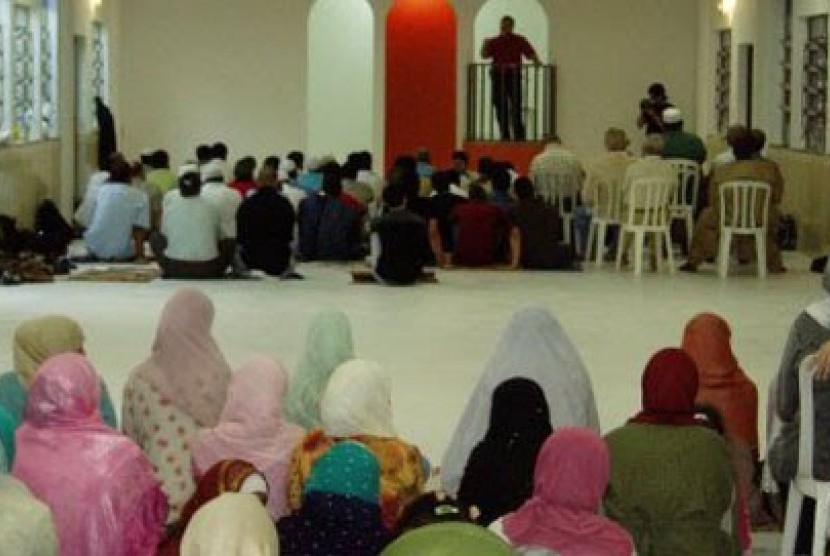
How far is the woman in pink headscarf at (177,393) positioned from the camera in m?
6.63

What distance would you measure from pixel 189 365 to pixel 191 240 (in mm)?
9143

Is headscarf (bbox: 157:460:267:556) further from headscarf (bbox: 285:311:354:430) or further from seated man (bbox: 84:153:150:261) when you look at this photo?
seated man (bbox: 84:153:150:261)

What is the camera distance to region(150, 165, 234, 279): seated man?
51.9 ft

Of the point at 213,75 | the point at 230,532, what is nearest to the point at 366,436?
the point at 230,532

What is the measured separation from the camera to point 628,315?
13469mm

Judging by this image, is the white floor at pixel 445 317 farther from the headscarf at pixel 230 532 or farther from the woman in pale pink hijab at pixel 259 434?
the headscarf at pixel 230 532

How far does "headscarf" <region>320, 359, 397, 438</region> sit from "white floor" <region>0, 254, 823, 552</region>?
8.32ft

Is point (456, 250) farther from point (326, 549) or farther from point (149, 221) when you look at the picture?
point (326, 549)

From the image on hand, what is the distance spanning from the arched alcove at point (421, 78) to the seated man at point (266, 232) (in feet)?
29.8

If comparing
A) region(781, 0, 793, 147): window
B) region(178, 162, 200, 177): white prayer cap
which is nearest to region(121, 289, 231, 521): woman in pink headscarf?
region(178, 162, 200, 177): white prayer cap

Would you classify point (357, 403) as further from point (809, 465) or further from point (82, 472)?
point (809, 465)

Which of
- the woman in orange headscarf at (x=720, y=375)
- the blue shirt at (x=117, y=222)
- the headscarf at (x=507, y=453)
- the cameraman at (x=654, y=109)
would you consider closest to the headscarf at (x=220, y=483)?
the headscarf at (x=507, y=453)

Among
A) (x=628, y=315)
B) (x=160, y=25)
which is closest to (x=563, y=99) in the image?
(x=160, y=25)

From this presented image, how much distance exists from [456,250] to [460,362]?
6167 millimetres
